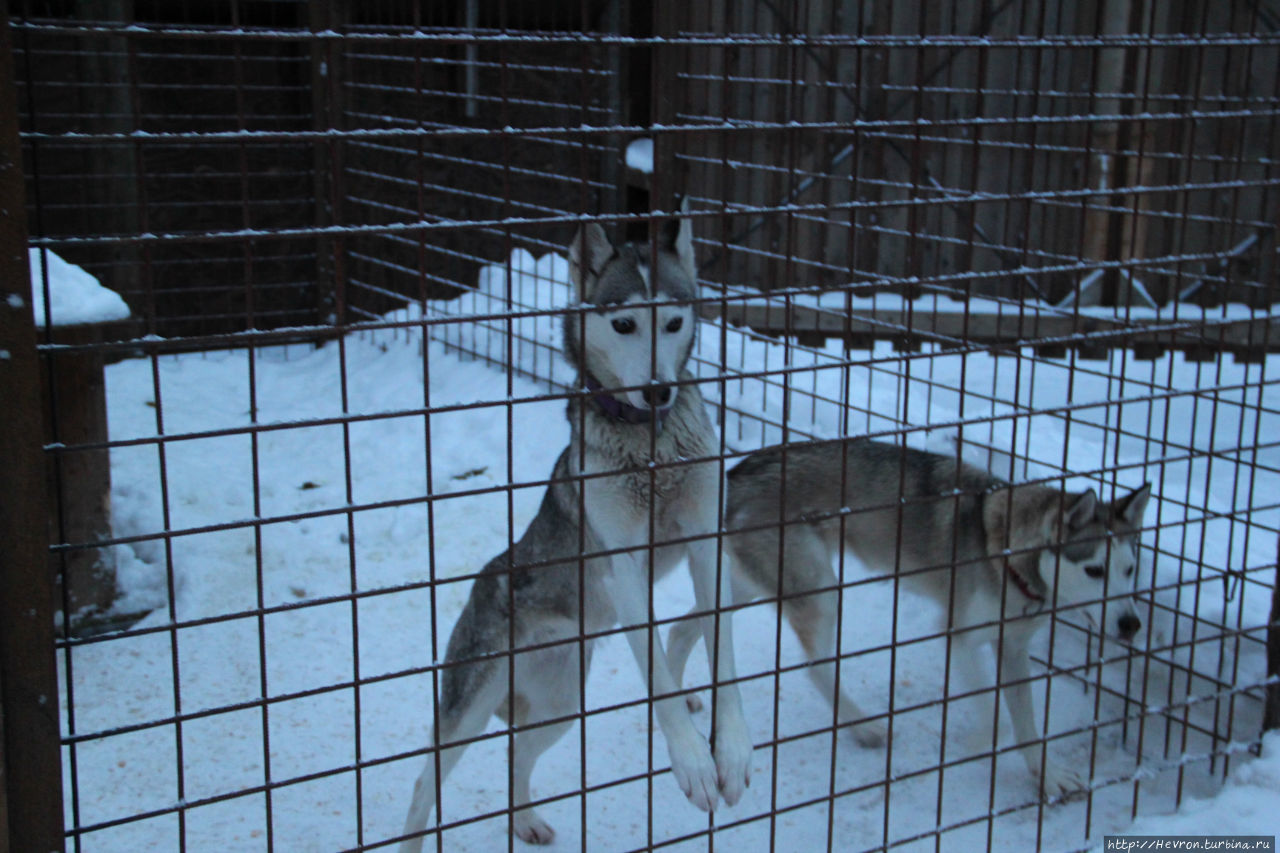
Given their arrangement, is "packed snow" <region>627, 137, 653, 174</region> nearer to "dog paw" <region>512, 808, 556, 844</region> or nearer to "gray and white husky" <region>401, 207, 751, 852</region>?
"gray and white husky" <region>401, 207, 751, 852</region>

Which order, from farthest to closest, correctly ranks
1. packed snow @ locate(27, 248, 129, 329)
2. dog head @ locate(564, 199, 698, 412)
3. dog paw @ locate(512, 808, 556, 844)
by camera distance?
1. packed snow @ locate(27, 248, 129, 329)
2. dog paw @ locate(512, 808, 556, 844)
3. dog head @ locate(564, 199, 698, 412)

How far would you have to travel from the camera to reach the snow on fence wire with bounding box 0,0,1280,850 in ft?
7.75

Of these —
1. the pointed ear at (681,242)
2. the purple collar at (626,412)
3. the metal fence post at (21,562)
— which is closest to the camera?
the metal fence post at (21,562)

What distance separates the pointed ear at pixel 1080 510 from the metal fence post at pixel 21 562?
3110mm

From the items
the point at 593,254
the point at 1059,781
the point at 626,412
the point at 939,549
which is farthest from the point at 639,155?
the point at 1059,781

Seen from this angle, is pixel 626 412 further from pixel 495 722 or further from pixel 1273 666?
pixel 1273 666

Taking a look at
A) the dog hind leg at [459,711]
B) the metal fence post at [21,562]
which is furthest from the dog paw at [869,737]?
the metal fence post at [21,562]

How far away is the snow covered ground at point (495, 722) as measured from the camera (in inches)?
139

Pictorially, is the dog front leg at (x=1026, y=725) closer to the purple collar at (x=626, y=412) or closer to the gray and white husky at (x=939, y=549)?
the gray and white husky at (x=939, y=549)

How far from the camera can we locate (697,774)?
2695mm

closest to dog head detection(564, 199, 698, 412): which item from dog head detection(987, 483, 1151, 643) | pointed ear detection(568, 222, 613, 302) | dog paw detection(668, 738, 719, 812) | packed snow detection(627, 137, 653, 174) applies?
pointed ear detection(568, 222, 613, 302)

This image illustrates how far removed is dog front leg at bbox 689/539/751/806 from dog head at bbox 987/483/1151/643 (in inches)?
51.3

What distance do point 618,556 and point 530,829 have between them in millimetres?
1262

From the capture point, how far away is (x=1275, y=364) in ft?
25.6
